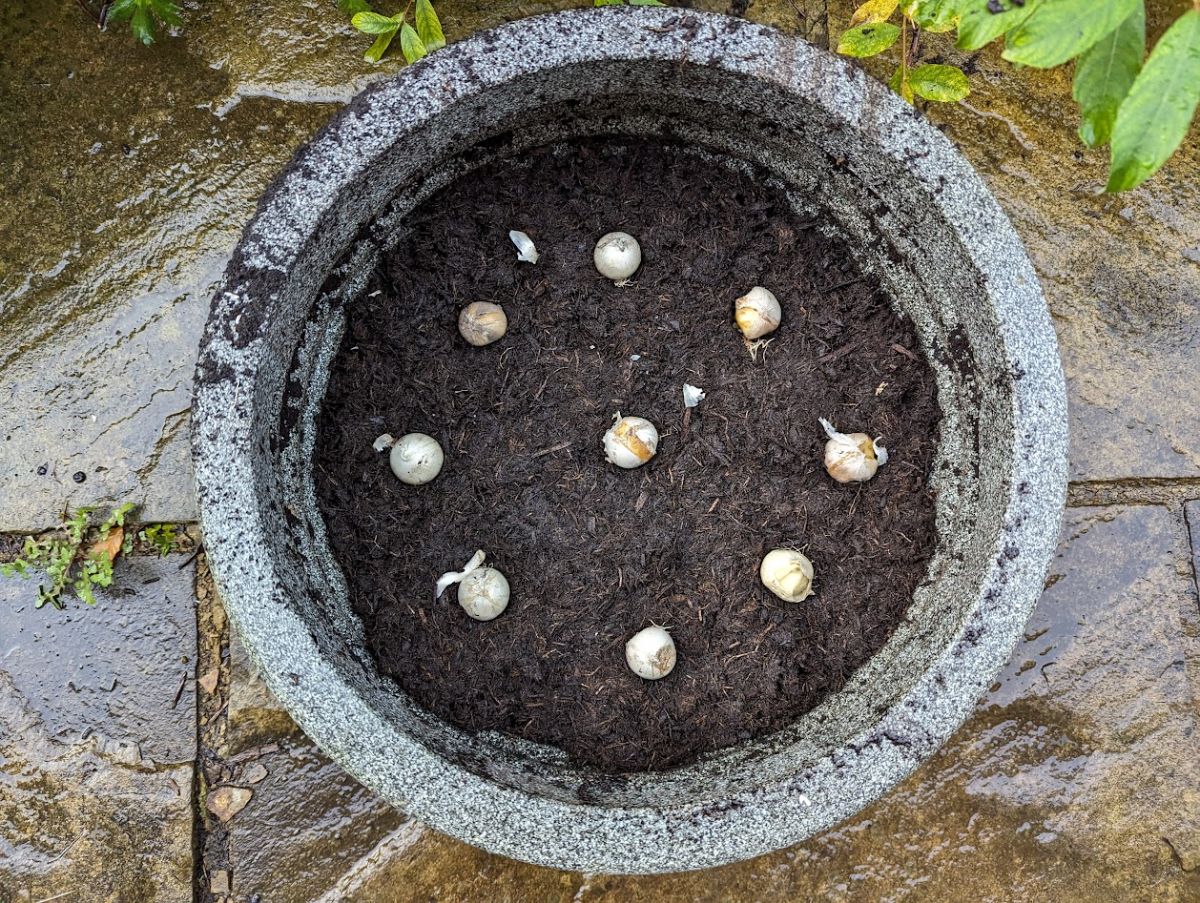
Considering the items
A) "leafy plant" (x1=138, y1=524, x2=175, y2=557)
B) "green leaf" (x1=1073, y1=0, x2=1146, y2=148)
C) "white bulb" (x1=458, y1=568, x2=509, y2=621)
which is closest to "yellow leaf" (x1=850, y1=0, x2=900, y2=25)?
"green leaf" (x1=1073, y1=0, x2=1146, y2=148)

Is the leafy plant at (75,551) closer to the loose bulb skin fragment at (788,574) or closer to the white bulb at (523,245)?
the white bulb at (523,245)

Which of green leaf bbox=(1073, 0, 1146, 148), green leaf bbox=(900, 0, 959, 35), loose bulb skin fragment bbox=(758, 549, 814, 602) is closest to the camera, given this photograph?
green leaf bbox=(1073, 0, 1146, 148)

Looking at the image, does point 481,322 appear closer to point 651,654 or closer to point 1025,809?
point 651,654

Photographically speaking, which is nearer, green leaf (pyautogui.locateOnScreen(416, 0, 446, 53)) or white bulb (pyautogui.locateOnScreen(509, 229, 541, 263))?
green leaf (pyautogui.locateOnScreen(416, 0, 446, 53))

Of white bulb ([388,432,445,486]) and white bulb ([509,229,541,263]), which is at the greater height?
white bulb ([509,229,541,263])

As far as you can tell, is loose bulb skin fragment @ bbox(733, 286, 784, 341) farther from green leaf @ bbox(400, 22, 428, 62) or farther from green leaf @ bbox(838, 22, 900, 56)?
green leaf @ bbox(400, 22, 428, 62)

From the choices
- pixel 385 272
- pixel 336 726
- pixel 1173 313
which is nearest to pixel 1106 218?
pixel 1173 313

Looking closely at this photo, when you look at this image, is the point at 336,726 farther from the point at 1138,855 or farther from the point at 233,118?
the point at 1138,855

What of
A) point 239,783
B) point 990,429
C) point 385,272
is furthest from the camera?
point 239,783
